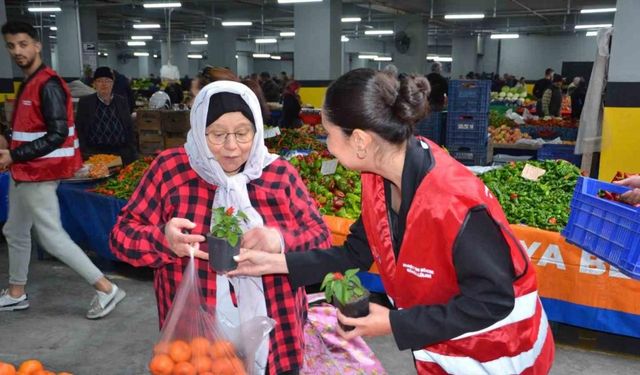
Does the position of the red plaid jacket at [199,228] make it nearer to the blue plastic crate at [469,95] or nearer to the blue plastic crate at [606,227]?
the blue plastic crate at [606,227]

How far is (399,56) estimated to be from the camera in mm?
18578

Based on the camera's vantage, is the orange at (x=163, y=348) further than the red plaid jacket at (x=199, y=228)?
No

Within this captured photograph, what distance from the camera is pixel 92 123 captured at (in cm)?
500

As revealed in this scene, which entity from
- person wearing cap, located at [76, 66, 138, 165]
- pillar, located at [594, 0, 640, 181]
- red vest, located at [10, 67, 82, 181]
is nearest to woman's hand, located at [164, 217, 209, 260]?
red vest, located at [10, 67, 82, 181]

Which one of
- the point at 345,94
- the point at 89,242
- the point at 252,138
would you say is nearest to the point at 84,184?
the point at 89,242

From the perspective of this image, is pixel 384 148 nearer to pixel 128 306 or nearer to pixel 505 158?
pixel 128 306

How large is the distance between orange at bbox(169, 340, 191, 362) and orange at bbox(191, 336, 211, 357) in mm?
14

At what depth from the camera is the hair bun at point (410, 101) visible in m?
1.33

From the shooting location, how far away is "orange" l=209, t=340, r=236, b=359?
1644 mm

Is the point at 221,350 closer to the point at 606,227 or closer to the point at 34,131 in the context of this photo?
the point at 606,227

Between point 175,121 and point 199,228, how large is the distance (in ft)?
18.9

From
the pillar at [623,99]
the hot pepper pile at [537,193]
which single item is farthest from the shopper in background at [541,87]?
the hot pepper pile at [537,193]

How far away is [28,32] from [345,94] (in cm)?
272

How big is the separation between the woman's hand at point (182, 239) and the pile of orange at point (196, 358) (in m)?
0.25
